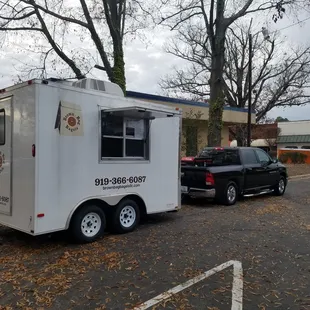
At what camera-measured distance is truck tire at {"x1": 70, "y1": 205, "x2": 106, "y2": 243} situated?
5848mm

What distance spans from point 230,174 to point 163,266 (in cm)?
561

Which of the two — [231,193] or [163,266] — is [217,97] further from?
[163,266]

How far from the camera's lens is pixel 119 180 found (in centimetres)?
654

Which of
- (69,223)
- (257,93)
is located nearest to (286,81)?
(257,93)

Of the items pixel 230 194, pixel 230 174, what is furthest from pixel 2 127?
pixel 230 194

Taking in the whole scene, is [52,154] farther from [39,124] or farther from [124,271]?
[124,271]

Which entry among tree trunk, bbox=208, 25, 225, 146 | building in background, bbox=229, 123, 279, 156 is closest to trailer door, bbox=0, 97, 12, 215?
tree trunk, bbox=208, 25, 225, 146

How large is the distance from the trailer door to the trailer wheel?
6.35ft

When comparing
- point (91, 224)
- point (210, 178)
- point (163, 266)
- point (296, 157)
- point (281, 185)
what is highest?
point (296, 157)

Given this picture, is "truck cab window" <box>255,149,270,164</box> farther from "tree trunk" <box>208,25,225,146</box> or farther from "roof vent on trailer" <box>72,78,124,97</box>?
"roof vent on trailer" <box>72,78,124,97</box>

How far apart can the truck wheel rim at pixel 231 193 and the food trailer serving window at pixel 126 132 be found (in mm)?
Answer: 3871

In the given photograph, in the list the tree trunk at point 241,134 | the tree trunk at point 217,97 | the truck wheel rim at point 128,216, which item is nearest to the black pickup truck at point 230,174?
the truck wheel rim at point 128,216

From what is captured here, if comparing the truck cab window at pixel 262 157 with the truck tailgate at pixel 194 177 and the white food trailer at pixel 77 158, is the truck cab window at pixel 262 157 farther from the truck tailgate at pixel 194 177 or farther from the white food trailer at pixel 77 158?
the white food trailer at pixel 77 158

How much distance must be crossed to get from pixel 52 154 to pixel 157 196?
8.79 ft
